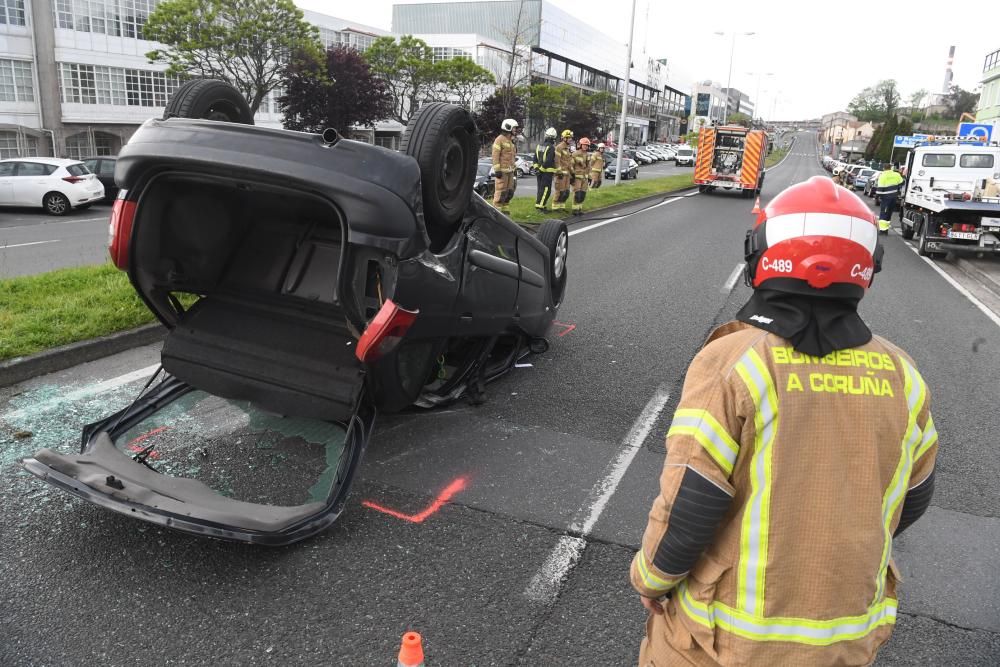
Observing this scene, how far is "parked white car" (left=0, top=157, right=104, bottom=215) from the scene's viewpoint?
1688 cm

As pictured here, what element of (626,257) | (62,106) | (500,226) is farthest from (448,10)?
(500,226)

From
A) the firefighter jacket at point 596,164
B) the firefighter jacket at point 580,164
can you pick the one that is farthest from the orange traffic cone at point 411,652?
the firefighter jacket at point 596,164

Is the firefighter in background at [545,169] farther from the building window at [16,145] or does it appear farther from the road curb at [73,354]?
the building window at [16,145]

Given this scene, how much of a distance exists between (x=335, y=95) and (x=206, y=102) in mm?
37365

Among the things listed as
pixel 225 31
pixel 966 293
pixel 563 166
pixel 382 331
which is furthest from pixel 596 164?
pixel 225 31

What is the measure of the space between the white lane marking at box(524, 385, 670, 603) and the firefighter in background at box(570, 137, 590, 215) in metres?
12.1

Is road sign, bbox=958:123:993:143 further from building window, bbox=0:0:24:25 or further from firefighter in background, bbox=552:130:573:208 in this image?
building window, bbox=0:0:24:25

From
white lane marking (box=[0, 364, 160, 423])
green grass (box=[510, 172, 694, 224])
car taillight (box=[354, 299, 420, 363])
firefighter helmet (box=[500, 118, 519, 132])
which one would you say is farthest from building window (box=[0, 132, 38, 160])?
car taillight (box=[354, 299, 420, 363])

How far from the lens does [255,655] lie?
8.67 feet

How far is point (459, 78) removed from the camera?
4856 cm

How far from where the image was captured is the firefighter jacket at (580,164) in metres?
16.6

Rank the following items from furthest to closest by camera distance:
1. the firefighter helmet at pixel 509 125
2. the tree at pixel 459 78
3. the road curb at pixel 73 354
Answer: the tree at pixel 459 78, the firefighter helmet at pixel 509 125, the road curb at pixel 73 354

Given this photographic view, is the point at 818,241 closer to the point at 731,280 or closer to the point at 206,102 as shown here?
the point at 206,102

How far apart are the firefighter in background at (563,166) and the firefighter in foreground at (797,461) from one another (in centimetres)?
1490
